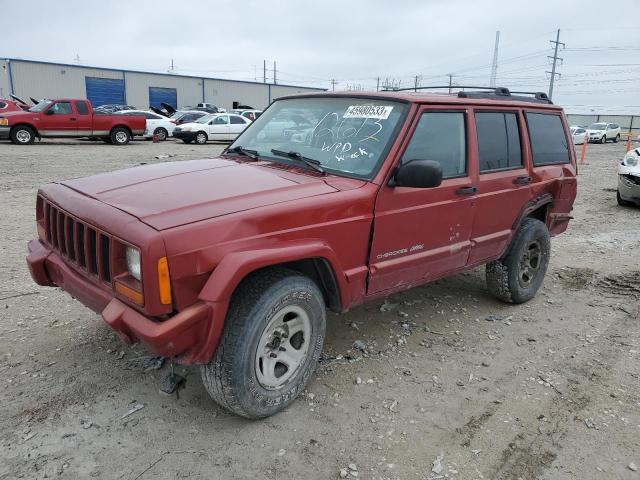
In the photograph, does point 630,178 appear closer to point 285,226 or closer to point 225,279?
point 285,226

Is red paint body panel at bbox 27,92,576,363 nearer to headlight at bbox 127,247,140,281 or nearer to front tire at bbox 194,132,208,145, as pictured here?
headlight at bbox 127,247,140,281

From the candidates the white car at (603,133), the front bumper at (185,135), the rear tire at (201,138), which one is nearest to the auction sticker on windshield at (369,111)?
the front bumper at (185,135)

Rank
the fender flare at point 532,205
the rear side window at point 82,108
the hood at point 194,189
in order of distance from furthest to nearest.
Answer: the rear side window at point 82,108 < the fender flare at point 532,205 < the hood at point 194,189

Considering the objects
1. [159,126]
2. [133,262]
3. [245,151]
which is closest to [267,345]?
[133,262]

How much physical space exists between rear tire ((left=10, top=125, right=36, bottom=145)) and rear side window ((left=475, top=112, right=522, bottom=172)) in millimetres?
18029

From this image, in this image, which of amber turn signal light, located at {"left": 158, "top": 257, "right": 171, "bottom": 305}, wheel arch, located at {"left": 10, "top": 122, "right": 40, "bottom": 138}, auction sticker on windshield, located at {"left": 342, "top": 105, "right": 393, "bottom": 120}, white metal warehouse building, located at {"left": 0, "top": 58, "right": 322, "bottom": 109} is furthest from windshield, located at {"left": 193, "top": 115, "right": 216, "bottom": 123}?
amber turn signal light, located at {"left": 158, "top": 257, "right": 171, "bottom": 305}

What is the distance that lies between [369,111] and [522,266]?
238cm

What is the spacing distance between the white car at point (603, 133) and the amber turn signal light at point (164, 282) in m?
39.1

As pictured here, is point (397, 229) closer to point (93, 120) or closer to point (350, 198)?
point (350, 198)

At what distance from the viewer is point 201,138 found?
22.0 meters

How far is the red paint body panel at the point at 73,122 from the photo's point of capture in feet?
57.8

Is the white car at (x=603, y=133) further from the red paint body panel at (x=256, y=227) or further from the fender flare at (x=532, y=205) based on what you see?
the red paint body panel at (x=256, y=227)

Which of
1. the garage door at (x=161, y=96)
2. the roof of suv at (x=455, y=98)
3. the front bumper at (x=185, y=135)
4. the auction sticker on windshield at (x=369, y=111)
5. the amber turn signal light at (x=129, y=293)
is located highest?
the garage door at (x=161, y=96)

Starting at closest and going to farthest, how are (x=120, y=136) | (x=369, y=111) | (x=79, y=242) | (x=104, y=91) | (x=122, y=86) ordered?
(x=79, y=242)
(x=369, y=111)
(x=120, y=136)
(x=104, y=91)
(x=122, y=86)
